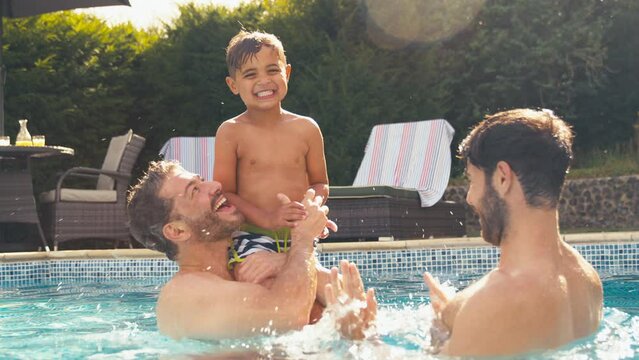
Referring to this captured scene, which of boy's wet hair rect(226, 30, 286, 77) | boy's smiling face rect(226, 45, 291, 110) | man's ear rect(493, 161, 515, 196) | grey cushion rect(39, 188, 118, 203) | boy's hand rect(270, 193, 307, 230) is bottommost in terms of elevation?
grey cushion rect(39, 188, 118, 203)

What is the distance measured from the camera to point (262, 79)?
10.7ft

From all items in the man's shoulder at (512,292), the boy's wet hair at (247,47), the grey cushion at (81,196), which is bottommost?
the grey cushion at (81,196)

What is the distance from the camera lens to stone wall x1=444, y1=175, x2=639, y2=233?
11.3 meters

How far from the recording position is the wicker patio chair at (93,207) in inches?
324

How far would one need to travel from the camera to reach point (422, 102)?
11945 mm

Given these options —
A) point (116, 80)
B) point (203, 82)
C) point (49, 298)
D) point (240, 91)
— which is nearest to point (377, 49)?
point (203, 82)

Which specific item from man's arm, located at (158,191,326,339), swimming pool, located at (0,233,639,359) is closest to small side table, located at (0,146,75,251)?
swimming pool, located at (0,233,639,359)

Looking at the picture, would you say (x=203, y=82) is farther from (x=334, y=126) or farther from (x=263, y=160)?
(x=263, y=160)

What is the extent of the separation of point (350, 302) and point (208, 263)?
61cm

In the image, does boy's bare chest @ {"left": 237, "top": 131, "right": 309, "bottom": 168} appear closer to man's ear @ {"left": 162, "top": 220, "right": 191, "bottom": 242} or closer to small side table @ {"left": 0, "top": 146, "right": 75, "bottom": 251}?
man's ear @ {"left": 162, "top": 220, "right": 191, "bottom": 242}

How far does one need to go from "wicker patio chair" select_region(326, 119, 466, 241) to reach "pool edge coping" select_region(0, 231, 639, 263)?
1441mm

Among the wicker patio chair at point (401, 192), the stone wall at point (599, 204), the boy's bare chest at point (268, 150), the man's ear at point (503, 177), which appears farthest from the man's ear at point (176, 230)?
the stone wall at point (599, 204)

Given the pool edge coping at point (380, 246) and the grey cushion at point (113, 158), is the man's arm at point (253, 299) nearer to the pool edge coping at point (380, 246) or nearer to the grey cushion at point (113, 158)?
the pool edge coping at point (380, 246)

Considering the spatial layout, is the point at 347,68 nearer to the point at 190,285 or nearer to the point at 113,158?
the point at 113,158
